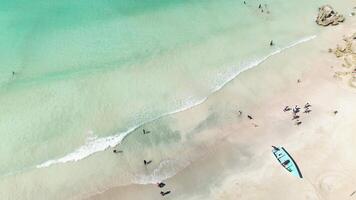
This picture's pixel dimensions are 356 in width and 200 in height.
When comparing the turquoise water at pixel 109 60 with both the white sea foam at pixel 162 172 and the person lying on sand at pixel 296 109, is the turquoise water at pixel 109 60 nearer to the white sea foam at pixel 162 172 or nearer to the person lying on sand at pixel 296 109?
the white sea foam at pixel 162 172

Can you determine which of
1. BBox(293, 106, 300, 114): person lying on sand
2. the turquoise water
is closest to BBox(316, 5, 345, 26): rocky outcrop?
the turquoise water

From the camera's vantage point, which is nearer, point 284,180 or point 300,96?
point 284,180

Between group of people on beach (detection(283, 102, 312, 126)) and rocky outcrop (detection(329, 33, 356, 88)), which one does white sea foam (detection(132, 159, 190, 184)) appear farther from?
rocky outcrop (detection(329, 33, 356, 88))

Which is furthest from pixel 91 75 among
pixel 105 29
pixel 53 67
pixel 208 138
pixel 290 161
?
pixel 290 161

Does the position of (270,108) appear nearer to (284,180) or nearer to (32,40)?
(284,180)

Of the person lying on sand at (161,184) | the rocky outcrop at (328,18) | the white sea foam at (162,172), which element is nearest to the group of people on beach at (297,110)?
the white sea foam at (162,172)

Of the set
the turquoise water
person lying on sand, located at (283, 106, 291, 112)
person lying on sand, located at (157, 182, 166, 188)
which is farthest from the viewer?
person lying on sand, located at (283, 106, 291, 112)
